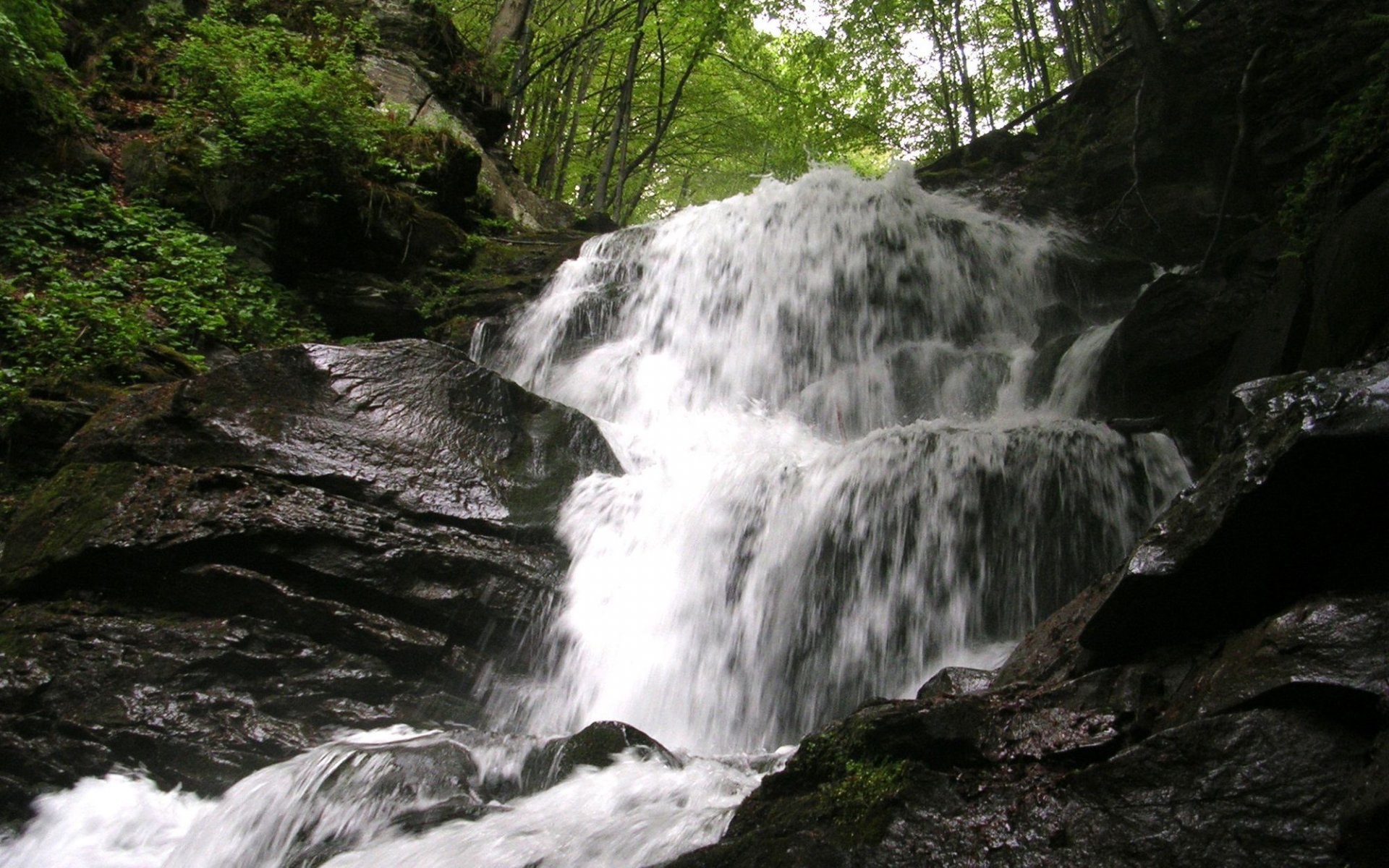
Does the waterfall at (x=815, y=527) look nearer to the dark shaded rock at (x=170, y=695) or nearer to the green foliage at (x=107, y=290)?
the dark shaded rock at (x=170, y=695)

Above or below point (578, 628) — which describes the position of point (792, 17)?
above

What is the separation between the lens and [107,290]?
24.0ft

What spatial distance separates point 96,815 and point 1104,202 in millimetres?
12388

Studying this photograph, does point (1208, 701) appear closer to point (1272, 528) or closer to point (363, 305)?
point (1272, 528)

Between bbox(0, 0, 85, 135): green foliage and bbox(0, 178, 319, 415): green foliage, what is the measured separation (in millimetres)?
711

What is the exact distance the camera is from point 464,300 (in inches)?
396

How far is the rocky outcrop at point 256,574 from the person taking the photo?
14.2 ft

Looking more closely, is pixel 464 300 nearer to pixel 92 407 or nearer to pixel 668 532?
pixel 92 407

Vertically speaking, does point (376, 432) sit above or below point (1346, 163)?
below

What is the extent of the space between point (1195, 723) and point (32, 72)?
435 inches

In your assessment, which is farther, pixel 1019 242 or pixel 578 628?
pixel 1019 242

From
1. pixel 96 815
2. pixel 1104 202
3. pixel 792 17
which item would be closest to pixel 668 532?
pixel 96 815

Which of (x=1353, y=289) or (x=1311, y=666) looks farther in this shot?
(x=1353, y=289)

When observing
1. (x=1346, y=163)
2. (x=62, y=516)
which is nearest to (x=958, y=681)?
(x=1346, y=163)
